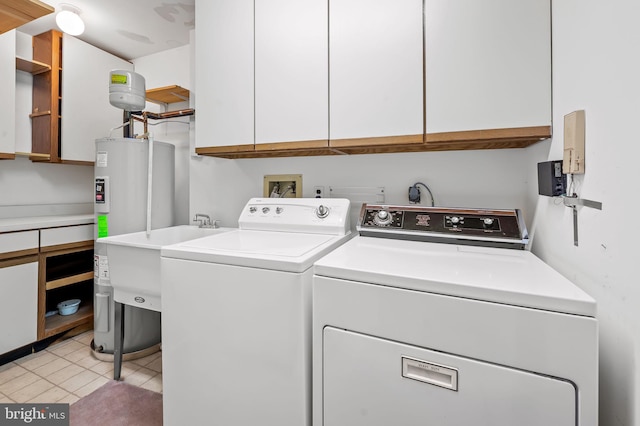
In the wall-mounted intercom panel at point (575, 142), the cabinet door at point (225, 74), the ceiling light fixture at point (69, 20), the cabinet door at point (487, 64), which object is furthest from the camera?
the ceiling light fixture at point (69, 20)

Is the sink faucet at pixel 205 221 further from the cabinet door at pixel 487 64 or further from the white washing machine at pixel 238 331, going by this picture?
the cabinet door at pixel 487 64

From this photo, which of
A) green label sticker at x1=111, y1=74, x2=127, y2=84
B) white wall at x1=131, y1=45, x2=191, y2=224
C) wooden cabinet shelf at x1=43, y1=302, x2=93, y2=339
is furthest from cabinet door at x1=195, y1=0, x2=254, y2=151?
wooden cabinet shelf at x1=43, y1=302, x2=93, y2=339

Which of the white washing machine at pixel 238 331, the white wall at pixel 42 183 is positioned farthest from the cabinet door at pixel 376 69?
the white wall at pixel 42 183

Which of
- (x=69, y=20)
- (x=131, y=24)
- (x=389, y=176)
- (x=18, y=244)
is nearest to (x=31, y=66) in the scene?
(x=69, y=20)

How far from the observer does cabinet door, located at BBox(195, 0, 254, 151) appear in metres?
1.72

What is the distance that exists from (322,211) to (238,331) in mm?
755

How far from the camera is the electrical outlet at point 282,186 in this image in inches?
77.6

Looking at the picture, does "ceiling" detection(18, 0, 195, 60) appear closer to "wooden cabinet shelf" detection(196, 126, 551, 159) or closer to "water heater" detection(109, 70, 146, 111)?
"water heater" detection(109, 70, 146, 111)

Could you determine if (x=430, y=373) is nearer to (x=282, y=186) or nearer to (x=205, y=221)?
(x=282, y=186)

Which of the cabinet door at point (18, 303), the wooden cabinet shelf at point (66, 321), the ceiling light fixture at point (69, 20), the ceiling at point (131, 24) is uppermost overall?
the ceiling at point (131, 24)

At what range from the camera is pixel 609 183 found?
797 millimetres

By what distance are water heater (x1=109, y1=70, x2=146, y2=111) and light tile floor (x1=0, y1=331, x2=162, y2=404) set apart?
1.85 meters

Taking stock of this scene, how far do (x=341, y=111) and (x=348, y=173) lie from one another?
16.9 inches

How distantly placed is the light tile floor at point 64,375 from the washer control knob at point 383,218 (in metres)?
1.69
